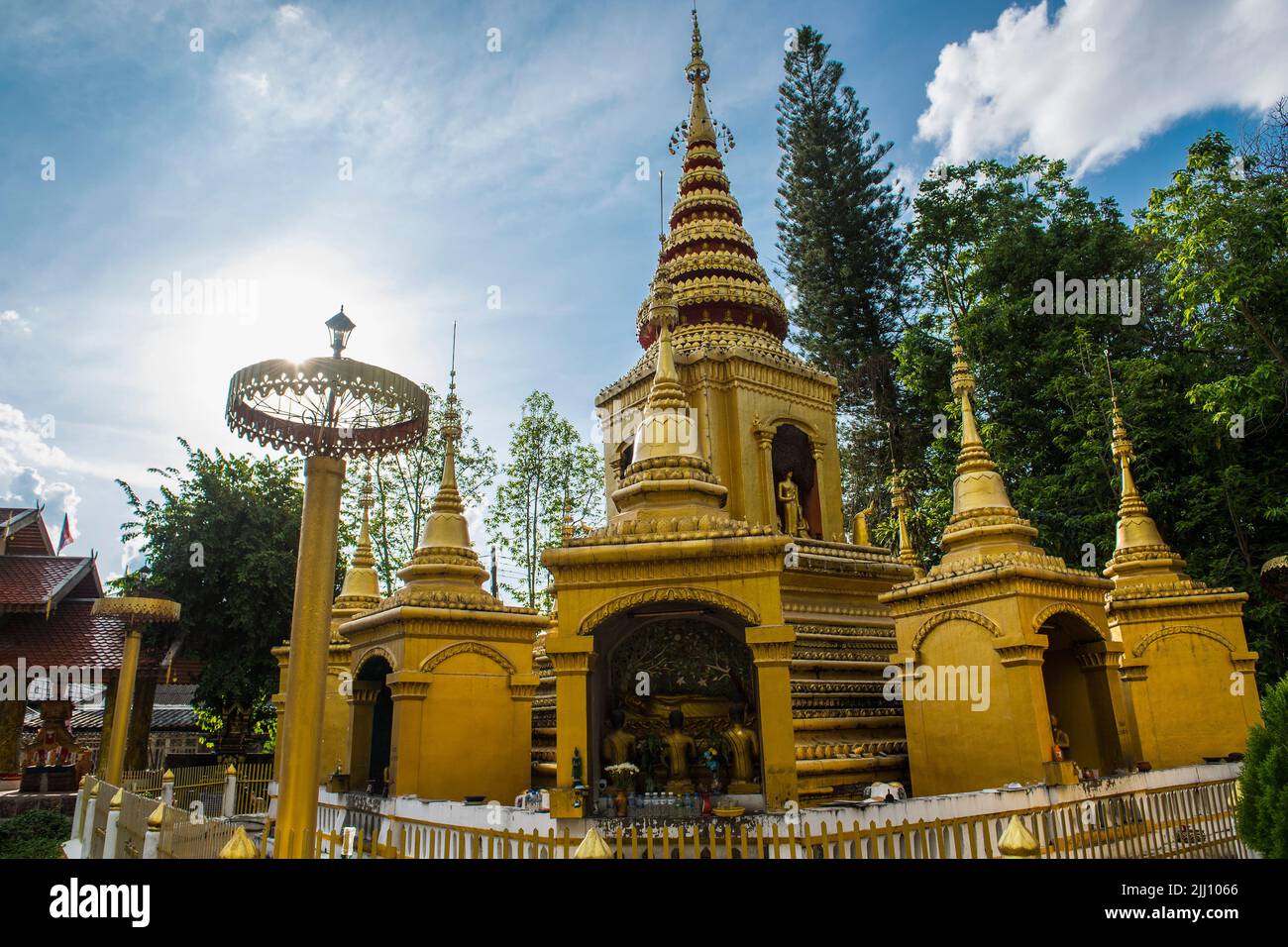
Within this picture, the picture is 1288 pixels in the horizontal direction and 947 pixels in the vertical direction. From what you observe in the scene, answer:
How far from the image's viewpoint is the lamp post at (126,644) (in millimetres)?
16938

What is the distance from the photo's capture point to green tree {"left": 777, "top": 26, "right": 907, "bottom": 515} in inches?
1282

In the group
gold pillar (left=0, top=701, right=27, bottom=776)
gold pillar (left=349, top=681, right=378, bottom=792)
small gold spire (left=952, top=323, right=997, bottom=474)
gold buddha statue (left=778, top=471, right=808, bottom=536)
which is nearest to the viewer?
small gold spire (left=952, top=323, right=997, bottom=474)

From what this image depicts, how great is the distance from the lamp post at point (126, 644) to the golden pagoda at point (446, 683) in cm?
654

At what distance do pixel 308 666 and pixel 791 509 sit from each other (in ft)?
36.1

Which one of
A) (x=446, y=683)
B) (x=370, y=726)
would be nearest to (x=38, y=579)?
(x=370, y=726)

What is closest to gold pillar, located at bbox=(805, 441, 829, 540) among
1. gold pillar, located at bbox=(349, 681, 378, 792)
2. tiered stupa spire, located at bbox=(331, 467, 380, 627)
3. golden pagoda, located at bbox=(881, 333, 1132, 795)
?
golden pagoda, located at bbox=(881, 333, 1132, 795)

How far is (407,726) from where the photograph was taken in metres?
12.0

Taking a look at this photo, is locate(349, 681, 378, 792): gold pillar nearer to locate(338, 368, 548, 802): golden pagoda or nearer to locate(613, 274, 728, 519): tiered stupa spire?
locate(338, 368, 548, 802): golden pagoda

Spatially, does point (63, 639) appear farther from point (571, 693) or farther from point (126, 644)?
point (571, 693)

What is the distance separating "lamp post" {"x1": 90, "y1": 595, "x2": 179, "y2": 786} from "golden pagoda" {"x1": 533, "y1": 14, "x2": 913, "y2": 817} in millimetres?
8638

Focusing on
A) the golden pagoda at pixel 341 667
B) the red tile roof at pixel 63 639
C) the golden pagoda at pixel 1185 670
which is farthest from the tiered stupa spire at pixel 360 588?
the golden pagoda at pixel 1185 670

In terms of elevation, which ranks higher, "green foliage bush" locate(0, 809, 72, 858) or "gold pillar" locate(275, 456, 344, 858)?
"gold pillar" locate(275, 456, 344, 858)
